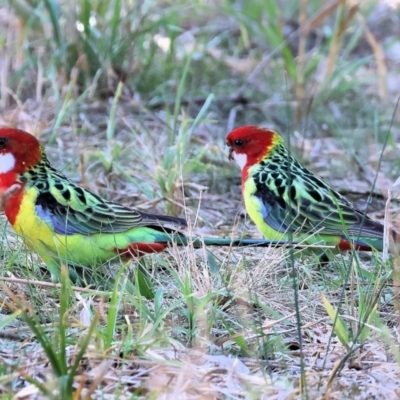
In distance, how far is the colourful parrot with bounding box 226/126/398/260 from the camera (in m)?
3.55

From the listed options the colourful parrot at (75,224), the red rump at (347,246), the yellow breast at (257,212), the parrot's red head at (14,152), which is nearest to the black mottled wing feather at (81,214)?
the colourful parrot at (75,224)

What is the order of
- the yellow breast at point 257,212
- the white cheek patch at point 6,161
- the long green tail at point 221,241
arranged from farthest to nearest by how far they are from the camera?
the yellow breast at point 257,212 → the white cheek patch at point 6,161 → the long green tail at point 221,241

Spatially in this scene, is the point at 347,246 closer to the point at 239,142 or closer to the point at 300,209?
the point at 300,209

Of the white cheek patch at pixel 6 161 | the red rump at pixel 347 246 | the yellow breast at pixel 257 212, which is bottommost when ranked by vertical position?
the red rump at pixel 347 246

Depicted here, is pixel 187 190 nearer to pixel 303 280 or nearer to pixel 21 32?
pixel 303 280

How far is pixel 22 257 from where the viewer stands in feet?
11.0

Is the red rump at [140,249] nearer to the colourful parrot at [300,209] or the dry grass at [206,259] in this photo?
the dry grass at [206,259]

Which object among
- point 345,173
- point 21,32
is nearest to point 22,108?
point 21,32

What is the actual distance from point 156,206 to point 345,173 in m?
1.51

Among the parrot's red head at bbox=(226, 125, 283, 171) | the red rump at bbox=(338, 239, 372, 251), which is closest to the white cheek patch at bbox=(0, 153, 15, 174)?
the parrot's red head at bbox=(226, 125, 283, 171)

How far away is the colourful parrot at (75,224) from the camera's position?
3.27m

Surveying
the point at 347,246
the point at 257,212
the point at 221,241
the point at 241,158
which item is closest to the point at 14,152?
the point at 221,241

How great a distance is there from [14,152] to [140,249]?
753mm

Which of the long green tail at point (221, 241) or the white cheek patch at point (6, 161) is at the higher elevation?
the white cheek patch at point (6, 161)
